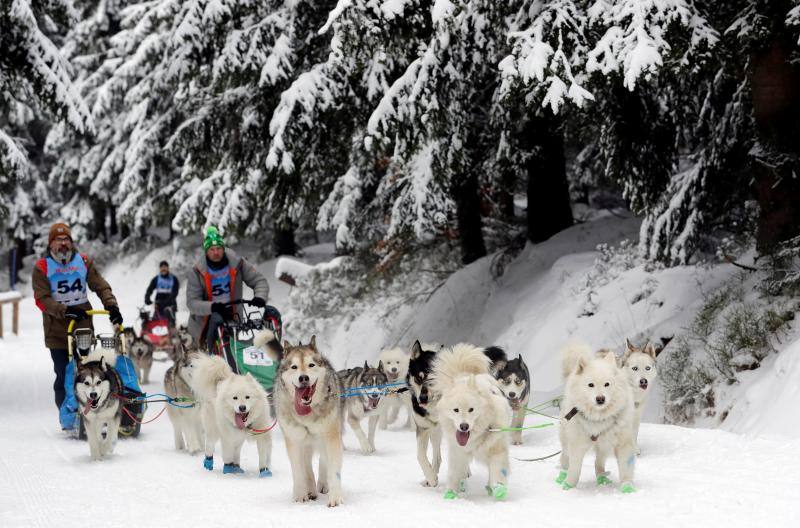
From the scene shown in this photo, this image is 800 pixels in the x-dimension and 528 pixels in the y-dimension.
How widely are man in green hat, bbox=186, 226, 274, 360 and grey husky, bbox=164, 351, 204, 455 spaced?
2.08ft

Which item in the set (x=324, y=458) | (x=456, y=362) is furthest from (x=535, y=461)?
(x=324, y=458)

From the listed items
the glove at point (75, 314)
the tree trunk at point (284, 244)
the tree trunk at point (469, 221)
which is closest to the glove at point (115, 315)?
the glove at point (75, 314)

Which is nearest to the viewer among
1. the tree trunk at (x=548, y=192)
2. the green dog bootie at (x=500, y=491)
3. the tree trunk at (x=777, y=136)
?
the green dog bootie at (x=500, y=491)

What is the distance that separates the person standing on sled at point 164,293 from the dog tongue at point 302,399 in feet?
36.0

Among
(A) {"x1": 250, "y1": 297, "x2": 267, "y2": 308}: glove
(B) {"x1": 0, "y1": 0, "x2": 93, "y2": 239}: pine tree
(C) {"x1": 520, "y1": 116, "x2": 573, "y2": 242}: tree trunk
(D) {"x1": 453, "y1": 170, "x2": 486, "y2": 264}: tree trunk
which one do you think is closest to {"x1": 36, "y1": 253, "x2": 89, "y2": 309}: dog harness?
(A) {"x1": 250, "y1": 297, "x2": 267, "y2": 308}: glove

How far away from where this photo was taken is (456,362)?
6590 millimetres

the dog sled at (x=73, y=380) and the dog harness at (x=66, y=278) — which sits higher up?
the dog harness at (x=66, y=278)

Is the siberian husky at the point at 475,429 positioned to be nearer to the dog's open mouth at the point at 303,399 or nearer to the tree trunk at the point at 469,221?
the dog's open mouth at the point at 303,399

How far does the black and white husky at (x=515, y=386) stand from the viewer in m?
7.94

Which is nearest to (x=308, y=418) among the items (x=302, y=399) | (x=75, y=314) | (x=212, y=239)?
(x=302, y=399)

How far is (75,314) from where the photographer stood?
9.59m

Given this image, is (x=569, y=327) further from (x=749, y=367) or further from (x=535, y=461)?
(x=535, y=461)

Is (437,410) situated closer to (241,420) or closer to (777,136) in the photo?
(241,420)

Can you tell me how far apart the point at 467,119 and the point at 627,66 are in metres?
4.26
